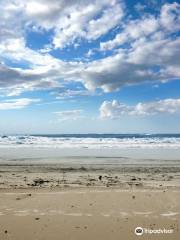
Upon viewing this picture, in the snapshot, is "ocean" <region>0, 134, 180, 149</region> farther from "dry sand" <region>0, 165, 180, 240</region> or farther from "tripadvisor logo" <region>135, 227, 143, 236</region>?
"tripadvisor logo" <region>135, 227, 143, 236</region>

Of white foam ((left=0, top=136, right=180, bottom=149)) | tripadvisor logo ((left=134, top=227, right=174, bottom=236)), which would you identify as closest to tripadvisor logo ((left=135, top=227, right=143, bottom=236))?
tripadvisor logo ((left=134, top=227, right=174, bottom=236))

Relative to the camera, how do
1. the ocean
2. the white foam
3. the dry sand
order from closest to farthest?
the dry sand → the white foam → the ocean

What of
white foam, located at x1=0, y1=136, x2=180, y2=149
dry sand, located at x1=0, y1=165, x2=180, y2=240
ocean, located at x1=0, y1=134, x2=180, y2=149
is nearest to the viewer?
dry sand, located at x1=0, y1=165, x2=180, y2=240

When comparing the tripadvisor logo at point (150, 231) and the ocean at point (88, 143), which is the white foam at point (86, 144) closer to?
the ocean at point (88, 143)

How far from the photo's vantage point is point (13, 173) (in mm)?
14664

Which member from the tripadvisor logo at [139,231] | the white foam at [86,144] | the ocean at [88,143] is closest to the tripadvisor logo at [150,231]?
the tripadvisor logo at [139,231]

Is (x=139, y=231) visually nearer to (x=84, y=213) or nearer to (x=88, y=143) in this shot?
(x=84, y=213)

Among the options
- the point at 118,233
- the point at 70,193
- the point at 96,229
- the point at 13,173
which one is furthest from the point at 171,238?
the point at 13,173

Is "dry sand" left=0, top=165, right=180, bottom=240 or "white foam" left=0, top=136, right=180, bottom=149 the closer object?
"dry sand" left=0, top=165, right=180, bottom=240

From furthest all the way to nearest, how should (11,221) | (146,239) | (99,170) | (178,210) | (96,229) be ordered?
(99,170)
(178,210)
(11,221)
(96,229)
(146,239)

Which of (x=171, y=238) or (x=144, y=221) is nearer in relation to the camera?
(x=171, y=238)

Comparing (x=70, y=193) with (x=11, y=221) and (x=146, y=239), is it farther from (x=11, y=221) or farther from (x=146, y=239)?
(x=146, y=239)

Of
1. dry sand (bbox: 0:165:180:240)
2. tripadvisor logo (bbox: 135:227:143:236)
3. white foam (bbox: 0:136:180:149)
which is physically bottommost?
tripadvisor logo (bbox: 135:227:143:236)

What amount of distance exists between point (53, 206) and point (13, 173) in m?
7.35
